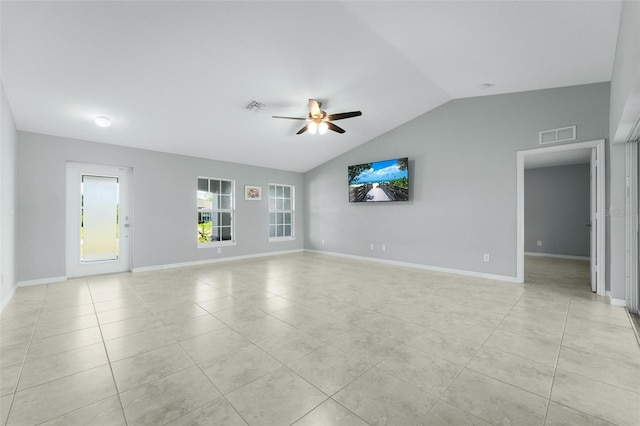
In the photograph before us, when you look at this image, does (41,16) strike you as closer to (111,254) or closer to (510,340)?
(111,254)

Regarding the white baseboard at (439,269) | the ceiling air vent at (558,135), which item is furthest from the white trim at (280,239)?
the ceiling air vent at (558,135)

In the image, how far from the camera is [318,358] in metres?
2.15

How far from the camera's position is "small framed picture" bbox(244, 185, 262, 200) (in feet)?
23.3

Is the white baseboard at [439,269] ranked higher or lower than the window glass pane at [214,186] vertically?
lower

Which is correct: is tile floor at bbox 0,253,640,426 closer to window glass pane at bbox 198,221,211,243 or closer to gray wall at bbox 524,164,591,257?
window glass pane at bbox 198,221,211,243

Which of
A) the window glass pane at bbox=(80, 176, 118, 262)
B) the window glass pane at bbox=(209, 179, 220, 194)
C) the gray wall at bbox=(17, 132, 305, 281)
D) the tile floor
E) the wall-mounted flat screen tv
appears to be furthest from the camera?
the window glass pane at bbox=(209, 179, 220, 194)

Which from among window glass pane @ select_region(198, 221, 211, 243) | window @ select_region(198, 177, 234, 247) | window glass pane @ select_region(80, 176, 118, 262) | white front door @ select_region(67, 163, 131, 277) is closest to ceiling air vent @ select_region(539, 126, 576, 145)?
window @ select_region(198, 177, 234, 247)

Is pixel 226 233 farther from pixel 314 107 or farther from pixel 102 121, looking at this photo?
pixel 314 107

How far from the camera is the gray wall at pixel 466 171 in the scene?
4242 mm

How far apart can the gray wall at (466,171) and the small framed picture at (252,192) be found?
2743 millimetres

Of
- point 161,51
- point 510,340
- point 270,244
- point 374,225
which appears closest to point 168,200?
point 270,244

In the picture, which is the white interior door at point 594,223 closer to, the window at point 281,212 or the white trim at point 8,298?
the window at point 281,212

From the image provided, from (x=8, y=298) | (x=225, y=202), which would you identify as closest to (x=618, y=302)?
(x=225, y=202)

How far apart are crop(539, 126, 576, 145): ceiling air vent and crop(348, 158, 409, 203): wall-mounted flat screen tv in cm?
224
